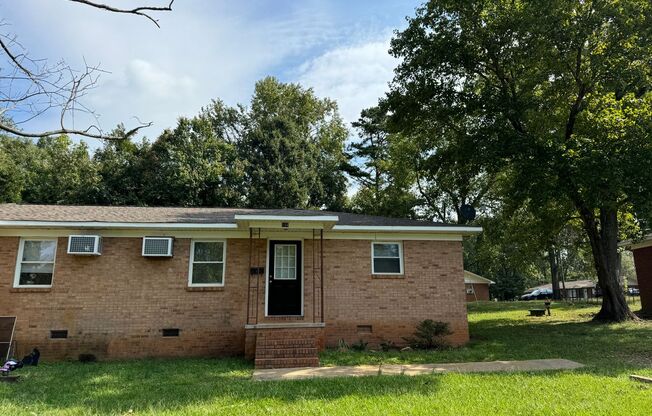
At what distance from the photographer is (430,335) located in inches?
444

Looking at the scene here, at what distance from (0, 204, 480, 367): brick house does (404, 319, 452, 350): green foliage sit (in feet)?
1.24

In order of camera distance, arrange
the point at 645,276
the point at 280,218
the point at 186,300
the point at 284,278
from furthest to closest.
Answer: the point at 645,276
the point at 284,278
the point at 186,300
the point at 280,218

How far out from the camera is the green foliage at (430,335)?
11.3 metres

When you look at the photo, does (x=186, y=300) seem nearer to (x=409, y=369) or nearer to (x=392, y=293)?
(x=392, y=293)

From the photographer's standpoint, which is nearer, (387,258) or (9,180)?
(387,258)

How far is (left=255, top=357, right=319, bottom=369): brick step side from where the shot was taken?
9188 millimetres

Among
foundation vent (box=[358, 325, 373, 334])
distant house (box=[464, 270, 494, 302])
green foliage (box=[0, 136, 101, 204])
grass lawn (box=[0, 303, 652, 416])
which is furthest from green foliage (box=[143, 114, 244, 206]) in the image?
distant house (box=[464, 270, 494, 302])

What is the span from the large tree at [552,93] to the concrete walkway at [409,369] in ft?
19.9

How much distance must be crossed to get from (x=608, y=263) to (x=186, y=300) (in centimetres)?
1523

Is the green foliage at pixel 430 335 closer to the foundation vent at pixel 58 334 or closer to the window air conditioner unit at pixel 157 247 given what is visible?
the window air conditioner unit at pixel 157 247

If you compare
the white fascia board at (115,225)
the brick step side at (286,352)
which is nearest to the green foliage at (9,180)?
the white fascia board at (115,225)

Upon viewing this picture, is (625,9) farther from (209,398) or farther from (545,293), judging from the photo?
(545,293)

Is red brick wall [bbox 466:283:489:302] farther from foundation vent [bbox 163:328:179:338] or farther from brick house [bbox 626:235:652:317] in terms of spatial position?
foundation vent [bbox 163:328:179:338]

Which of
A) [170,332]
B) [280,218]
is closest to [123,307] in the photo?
[170,332]
